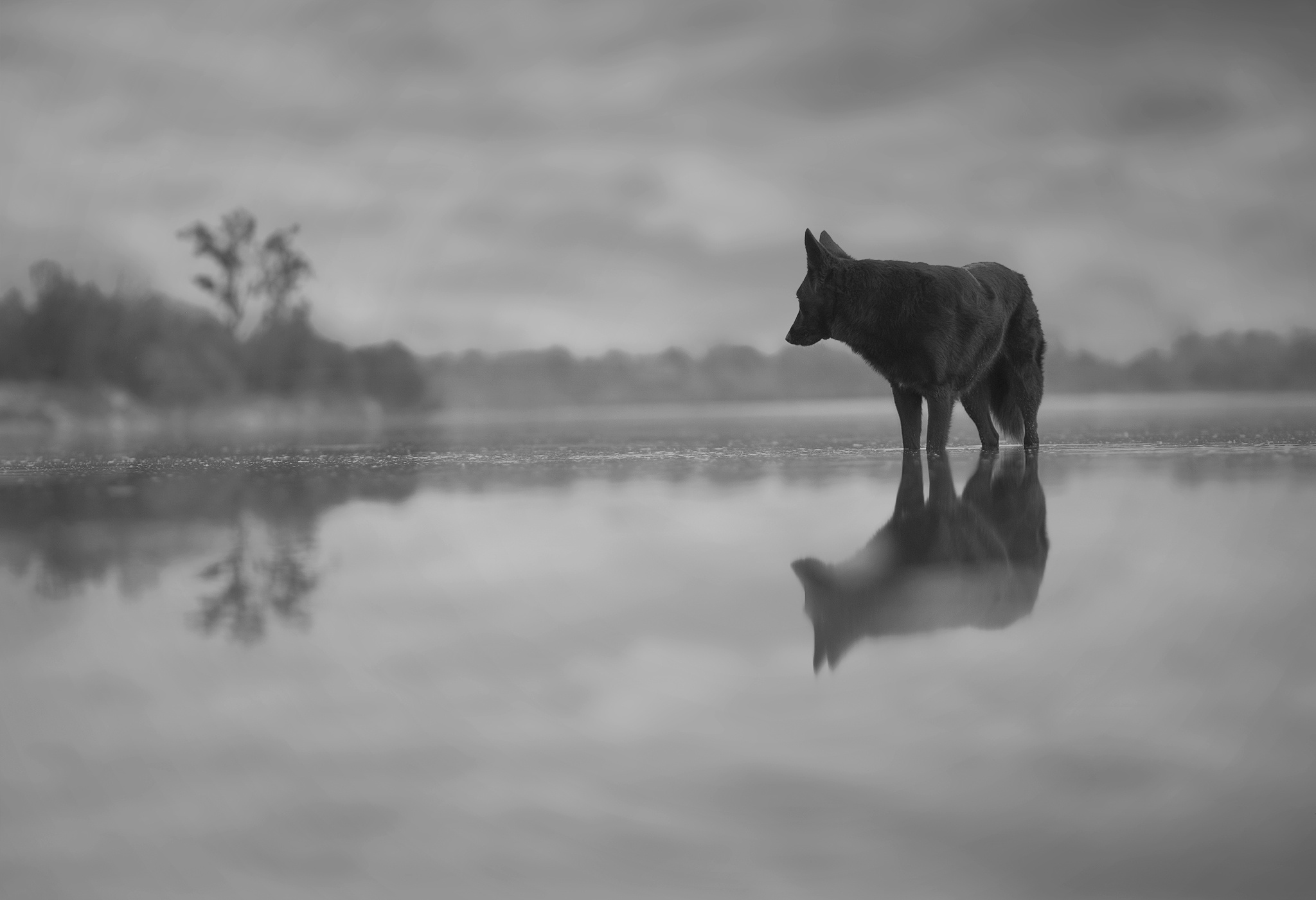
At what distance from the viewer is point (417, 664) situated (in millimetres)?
2000

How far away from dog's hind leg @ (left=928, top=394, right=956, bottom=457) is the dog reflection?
9.37 ft

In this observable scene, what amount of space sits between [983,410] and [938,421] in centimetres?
135

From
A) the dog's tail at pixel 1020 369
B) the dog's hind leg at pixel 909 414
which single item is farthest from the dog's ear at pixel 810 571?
the dog's tail at pixel 1020 369

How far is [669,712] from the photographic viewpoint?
1.65 m

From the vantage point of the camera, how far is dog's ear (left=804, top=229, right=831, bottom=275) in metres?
7.81

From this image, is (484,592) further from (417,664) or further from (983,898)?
(983,898)

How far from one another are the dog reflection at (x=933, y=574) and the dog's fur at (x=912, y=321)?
2.93 metres

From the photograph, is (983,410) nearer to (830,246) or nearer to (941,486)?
(830,246)

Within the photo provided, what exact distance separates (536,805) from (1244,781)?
2.71 ft

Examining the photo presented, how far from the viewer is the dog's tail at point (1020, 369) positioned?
872 cm

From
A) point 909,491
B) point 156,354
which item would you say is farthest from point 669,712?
point 156,354

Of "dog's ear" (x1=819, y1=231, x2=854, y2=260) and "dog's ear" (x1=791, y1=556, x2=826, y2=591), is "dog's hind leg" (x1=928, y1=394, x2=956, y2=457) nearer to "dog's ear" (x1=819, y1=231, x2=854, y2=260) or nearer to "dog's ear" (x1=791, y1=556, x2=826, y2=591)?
"dog's ear" (x1=819, y1=231, x2=854, y2=260)

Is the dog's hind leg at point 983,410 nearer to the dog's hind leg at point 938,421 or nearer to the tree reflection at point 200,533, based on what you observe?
the dog's hind leg at point 938,421

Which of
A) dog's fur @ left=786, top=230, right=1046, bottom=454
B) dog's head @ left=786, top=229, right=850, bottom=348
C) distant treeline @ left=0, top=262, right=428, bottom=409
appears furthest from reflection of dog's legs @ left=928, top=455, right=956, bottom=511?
distant treeline @ left=0, top=262, right=428, bottom=409
